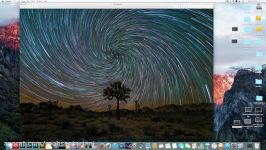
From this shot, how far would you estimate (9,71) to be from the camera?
537 centimetres

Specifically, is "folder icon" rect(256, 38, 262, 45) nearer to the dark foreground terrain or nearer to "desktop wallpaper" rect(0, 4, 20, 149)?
the dark foreground terrain

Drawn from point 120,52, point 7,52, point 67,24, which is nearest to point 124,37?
point 120,52

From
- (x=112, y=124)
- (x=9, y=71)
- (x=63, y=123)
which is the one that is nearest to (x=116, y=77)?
(x=112, y=124)

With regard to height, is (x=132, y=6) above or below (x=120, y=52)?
above

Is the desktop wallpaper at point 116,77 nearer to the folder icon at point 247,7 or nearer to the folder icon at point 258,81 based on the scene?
the folder icon at point 247,7

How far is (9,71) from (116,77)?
3.52 feet

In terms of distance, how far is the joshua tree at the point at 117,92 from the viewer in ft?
17.6

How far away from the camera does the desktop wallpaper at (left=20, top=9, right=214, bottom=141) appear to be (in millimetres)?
5379

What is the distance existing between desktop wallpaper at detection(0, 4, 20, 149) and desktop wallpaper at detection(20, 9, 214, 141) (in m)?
0.07

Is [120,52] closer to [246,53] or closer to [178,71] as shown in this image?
[178,71]

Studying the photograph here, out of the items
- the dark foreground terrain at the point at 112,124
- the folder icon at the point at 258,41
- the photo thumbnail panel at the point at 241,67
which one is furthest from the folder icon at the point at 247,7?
the dark foreground terrain at the point at 112,124

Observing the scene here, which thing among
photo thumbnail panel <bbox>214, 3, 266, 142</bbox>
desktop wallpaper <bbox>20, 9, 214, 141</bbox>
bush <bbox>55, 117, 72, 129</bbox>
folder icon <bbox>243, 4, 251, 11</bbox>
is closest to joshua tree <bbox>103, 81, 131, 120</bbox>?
desktop wallpaper <bbox>20, 9, 214, 141</bbox>

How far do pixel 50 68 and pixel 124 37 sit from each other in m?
0.81

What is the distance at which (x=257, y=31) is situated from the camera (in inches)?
210
